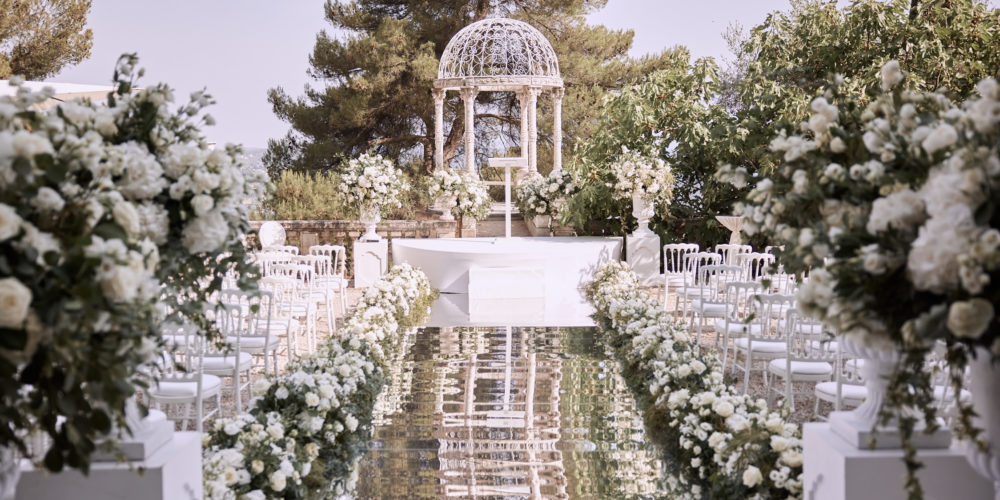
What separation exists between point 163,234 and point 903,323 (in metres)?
1.74

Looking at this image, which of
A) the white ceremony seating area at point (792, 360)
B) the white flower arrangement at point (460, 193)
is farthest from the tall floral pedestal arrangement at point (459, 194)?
the white ceremony seating area at point (792, 360)

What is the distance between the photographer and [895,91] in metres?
2.22

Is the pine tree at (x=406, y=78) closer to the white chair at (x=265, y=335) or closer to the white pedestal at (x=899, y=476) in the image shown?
the white chair at (x=265, y=335)

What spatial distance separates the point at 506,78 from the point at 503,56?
1.29 meters

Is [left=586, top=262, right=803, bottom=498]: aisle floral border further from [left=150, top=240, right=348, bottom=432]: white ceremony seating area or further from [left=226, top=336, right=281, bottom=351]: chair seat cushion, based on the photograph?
[left=226, top=336, right=281, bottom=351]: chair seat cushion

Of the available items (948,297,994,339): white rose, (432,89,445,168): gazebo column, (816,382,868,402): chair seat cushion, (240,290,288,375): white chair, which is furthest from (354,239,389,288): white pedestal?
(948,297,994,339): white rose

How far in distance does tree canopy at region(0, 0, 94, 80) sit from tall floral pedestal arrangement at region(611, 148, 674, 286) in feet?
37.2

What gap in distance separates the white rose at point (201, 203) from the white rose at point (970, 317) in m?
1.68

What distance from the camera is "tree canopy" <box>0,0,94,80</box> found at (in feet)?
51.5

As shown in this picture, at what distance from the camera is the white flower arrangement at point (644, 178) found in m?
10.2

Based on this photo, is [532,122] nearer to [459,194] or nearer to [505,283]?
[459,194]

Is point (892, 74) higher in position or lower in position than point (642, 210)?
Result: higher

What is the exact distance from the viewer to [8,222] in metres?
1.52

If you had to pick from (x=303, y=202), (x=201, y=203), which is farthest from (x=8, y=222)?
(x=303, y=202)
